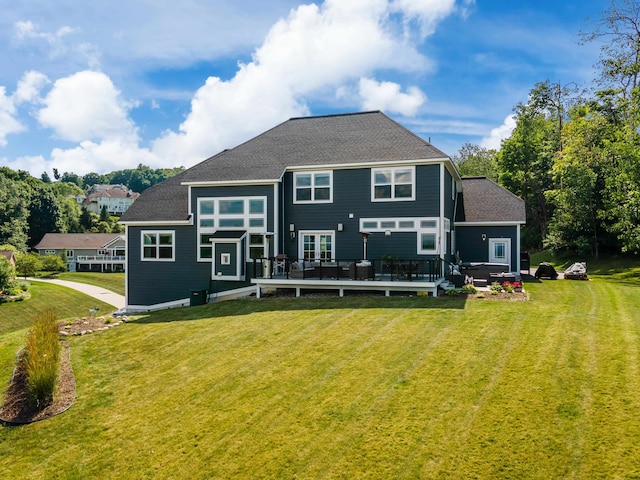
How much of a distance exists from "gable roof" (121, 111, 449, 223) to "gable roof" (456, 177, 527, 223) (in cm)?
606

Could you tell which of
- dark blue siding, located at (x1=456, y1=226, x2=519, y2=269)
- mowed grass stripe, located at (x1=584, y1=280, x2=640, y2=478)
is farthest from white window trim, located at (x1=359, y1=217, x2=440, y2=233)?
mowed grass stripe, located at (x1=584, y1=280, x2=640, y2=478)

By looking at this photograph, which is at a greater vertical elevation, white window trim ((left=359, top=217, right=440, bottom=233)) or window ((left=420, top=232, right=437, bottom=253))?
white window trim ((left=359, top=217, right=440, bottom=233))

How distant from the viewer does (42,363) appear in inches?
324

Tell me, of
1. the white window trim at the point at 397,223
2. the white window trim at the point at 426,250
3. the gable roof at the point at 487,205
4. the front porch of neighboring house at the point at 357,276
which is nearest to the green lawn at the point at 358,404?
the front porch of neighboring house at the point at 357,276

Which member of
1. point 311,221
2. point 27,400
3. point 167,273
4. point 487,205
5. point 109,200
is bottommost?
point 27,400

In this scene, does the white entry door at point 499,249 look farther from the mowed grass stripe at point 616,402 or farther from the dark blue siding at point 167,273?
the dark blue siding at point 167,273

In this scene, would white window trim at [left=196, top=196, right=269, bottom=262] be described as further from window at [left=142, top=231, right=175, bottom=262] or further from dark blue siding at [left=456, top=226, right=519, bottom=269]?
dark blue siding at [left=456, top=226, right=519, bottom=269]

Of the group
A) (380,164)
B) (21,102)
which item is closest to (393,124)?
(380,164)

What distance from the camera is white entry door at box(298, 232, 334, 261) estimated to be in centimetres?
1773

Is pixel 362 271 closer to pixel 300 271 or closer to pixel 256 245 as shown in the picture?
pixel 300 271

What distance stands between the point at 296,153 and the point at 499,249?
426 inches

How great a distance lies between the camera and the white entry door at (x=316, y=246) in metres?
17.7

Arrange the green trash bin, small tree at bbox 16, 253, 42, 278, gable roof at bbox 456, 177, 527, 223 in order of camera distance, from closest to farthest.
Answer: the green trash bin
gable roof at bbox 456, 177, 527, 223
small tree at bbox 16, 253, 42, 278

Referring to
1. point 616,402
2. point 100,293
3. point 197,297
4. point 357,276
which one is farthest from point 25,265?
point 616,402
